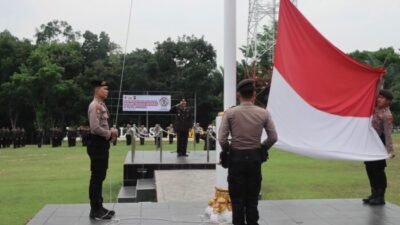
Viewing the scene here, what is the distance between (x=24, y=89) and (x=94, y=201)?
113ft

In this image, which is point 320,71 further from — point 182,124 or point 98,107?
point 182,124

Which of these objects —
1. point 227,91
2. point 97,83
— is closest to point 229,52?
point 227,91

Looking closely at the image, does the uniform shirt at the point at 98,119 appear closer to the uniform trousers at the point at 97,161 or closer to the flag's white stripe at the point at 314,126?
the uniform trousers at the point at 97,161

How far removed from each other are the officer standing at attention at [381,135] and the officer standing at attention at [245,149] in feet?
8.48

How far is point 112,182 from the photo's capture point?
12.7 meters

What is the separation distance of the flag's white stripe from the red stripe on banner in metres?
0.09

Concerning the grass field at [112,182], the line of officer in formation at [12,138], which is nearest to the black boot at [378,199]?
the grass field at [112,182]

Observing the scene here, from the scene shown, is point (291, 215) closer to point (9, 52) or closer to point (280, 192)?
point (280, 192)

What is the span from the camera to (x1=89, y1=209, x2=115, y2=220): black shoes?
6546 millimetres

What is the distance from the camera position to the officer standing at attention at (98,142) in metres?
6.31

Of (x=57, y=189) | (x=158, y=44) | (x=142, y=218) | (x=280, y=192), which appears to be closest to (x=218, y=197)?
(x=142, y=218)

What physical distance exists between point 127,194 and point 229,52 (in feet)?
18.1

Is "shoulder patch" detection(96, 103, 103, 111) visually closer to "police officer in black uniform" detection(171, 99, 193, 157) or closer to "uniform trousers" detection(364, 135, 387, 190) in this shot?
"uniform trousers" detection(364, 135, 387, 190)

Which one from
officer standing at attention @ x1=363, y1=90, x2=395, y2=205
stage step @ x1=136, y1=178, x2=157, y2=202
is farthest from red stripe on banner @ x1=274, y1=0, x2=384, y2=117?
stage step @ x1=136, y1=178, x2=157, y2=202
